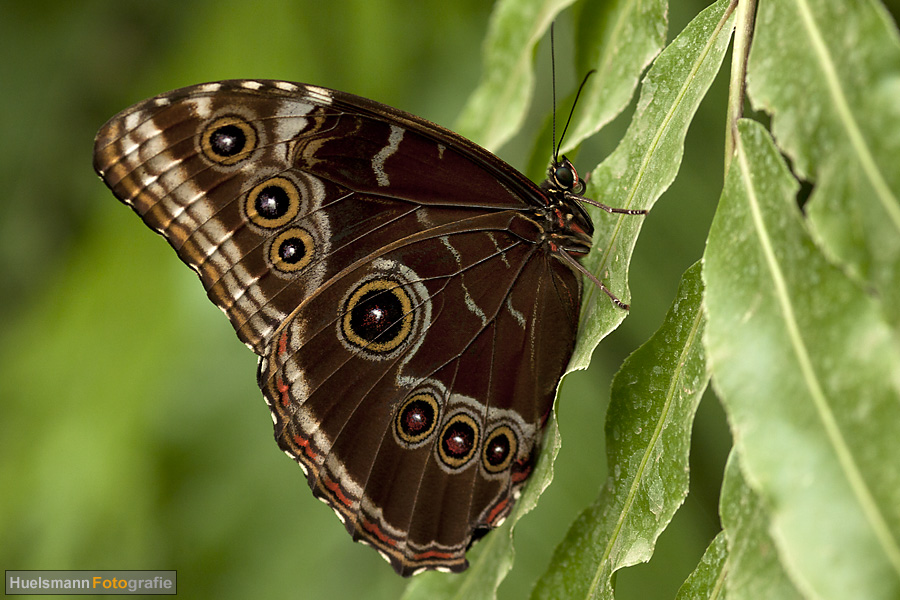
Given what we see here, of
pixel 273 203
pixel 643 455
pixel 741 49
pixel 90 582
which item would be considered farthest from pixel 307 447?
pixel 90 582

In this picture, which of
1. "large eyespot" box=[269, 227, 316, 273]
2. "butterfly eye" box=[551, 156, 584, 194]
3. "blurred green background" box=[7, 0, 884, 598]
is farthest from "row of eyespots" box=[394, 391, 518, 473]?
"blurred green background" box=[7, 0, 884, 598]

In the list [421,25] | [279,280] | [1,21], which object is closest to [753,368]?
[279,280]

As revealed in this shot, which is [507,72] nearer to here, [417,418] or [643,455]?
[417,418]

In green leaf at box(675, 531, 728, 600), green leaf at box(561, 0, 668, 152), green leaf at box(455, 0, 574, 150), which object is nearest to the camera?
green leaf at box(675, 531, 728, 600)

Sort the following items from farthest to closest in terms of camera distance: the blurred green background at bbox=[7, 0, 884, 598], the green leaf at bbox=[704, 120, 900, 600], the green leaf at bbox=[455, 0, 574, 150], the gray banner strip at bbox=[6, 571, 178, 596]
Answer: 1. the gray banner strip at bbox=[6, 571, 178, 596]
2. the blurred green background at bbox=[7, 0, 884, 598]
3. the green leaf at bbox=[455, 0, 574, 150]
4. the green leaf at bbox=[704, 120, 900, 600]

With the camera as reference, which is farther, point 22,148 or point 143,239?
point 22,148

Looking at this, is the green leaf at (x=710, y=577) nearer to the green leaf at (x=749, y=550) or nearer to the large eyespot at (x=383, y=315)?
the green leaf at (x=749, y=550)

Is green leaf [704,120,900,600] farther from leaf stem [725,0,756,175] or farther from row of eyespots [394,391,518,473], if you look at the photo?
row of eyespots [394,391,518,473]

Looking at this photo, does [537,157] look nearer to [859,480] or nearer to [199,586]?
[859,480]
